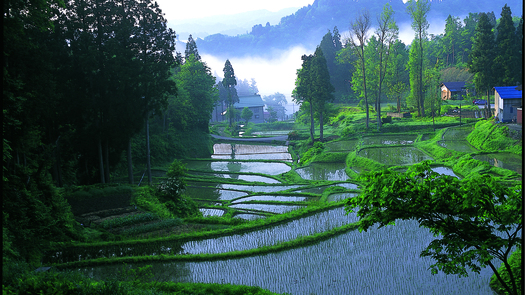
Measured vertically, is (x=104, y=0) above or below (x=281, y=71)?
below

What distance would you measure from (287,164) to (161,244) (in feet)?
59.5

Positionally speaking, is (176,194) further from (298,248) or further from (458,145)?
(458,145)

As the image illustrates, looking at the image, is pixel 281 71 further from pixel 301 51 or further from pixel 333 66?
pixel 333 66

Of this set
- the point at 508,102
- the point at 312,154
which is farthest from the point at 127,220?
the point at 508,102

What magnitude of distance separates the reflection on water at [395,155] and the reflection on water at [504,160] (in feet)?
11.2

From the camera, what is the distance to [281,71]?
596 ft

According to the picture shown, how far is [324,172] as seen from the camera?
2448 cm

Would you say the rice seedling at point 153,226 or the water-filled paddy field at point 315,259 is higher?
the rice seedling at point 153,226

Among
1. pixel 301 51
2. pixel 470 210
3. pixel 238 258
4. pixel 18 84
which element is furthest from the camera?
pixel 301 51

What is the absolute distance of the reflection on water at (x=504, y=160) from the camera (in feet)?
60.2

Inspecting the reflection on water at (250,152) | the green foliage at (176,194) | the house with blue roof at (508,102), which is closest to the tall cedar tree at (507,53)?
the house with blue roof at (508,102)

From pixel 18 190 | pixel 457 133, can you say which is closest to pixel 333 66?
pixel 457 133

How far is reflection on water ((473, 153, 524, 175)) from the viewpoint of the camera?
60.2ft

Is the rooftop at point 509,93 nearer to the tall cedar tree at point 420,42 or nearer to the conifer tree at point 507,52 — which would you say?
the conifer tree at point 507,52
